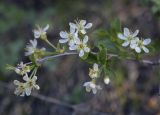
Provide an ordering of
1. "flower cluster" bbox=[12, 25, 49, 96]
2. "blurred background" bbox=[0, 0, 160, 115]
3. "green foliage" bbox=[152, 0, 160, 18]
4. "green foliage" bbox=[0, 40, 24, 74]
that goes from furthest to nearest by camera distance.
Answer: "green foliage" bbox=[0, 40, 24, 74] < "blurred background" bbox=[0, 0, 160, 115] < "green foliage" bbox=[152, 0, 160, 18] < "flower cluster" bbox=[12, 25, 49, 96]

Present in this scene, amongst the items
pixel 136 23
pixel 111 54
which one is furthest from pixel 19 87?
pixel 136 23

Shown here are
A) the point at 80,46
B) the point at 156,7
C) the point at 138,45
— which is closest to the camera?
the point at 80,46

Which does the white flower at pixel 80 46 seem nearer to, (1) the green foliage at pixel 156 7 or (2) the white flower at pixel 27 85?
(2) the white flower at pixel 27 85

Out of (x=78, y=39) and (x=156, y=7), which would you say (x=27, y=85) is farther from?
(x=156, y=7)

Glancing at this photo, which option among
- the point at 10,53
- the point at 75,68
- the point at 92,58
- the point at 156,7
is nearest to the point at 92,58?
the point at 92,58

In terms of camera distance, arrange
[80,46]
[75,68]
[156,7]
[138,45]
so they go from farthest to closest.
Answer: [75,68]
[156,7]
[138,45]
[80,46]

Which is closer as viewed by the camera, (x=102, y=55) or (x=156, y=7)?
(x=102, y=55)

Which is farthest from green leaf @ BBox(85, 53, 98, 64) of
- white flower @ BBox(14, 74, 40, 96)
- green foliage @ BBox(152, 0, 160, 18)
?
green foliage @ BBox(152, 0, 160, 18)

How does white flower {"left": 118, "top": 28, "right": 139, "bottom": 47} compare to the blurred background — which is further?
the blurred background

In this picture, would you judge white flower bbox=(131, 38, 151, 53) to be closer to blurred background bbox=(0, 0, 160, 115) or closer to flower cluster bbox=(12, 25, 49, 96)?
flower cluster bbox=(12, 25, 49, 96)
